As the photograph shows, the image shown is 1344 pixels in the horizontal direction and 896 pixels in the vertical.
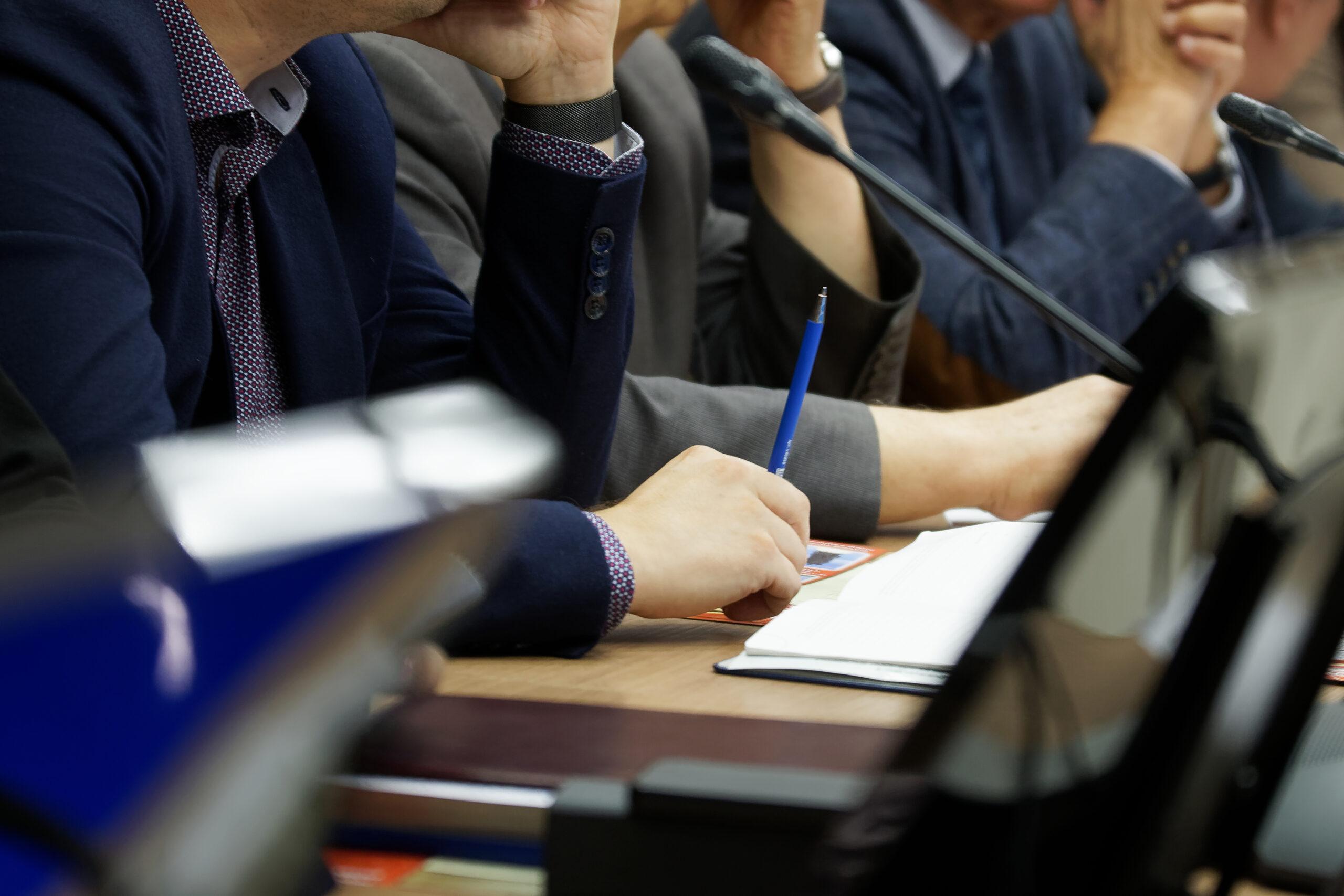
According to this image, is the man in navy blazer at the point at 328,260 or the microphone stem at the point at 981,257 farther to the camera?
the microphone stem at the point at 981,257

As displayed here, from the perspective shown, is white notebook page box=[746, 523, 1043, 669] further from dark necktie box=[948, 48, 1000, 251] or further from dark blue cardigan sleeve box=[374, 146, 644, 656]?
dark necktie box=[948, 48, 1000, 251]

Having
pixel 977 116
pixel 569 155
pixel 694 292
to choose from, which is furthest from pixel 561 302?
pixel 977 116

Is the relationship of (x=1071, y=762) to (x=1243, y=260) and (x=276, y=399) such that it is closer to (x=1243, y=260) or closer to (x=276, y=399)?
(x=1243, y=260)

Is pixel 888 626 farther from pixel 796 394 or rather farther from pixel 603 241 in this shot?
pixel 603 241

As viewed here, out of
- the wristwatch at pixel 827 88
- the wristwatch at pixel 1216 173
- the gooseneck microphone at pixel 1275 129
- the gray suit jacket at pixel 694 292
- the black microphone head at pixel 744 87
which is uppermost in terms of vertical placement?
the gooseneck microphone at pixel 1275 129

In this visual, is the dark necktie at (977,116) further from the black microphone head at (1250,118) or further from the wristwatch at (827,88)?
the black microphone head at (1250,118)

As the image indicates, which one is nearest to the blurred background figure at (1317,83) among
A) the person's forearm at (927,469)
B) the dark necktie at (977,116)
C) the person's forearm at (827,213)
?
the dark necktie at (977,116)

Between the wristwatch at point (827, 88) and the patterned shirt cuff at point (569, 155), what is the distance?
0.63 metres

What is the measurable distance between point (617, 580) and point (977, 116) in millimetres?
1521

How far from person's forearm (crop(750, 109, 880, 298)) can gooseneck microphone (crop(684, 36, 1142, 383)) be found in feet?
1.99

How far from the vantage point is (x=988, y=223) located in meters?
1.91

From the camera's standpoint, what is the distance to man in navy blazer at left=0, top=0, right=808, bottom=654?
0.68 metres

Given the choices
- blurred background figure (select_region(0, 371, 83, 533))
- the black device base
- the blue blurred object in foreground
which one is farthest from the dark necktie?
the blue blurred object in foreground

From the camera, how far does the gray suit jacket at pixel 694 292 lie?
1.08 m
